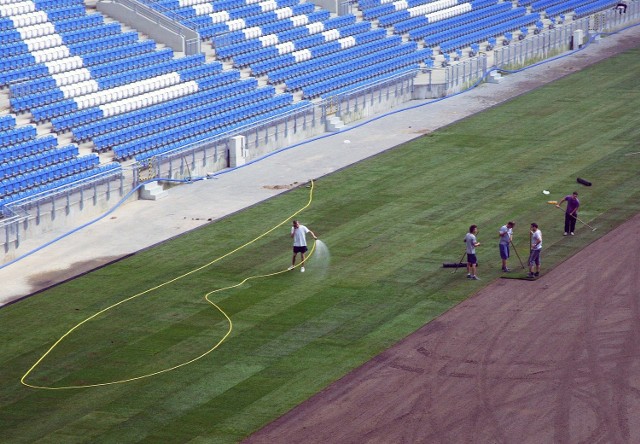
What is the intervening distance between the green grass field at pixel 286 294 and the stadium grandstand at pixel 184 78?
455cm

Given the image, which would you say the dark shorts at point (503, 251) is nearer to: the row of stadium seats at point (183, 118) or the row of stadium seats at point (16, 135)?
the row of stadium seats at point (183, 118)

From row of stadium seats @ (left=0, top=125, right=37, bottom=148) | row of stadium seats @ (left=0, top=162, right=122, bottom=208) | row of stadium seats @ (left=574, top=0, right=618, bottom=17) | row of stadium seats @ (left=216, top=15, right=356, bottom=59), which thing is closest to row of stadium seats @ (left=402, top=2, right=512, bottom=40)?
row of stadium seats @ (left=216, top=15, right=356, bottom=59)

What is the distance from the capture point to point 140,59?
2029 inches

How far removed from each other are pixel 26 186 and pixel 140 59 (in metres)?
12.6

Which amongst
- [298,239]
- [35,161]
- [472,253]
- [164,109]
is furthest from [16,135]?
[472,253]

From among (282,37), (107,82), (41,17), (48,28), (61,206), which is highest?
(41,17)

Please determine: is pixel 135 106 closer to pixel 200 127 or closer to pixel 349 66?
pixel 200 127

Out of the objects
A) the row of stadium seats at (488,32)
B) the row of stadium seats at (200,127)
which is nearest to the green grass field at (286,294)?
the row of stadium seats at (200,127)

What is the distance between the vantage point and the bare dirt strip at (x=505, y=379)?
975 inches

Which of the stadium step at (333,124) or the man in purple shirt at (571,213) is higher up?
the man in purple shirt at (571,213)

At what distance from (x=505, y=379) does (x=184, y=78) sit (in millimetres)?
28102

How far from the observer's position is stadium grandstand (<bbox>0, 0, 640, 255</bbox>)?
42.5 m

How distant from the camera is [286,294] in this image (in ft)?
109

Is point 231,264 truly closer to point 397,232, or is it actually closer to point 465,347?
point 397,232
